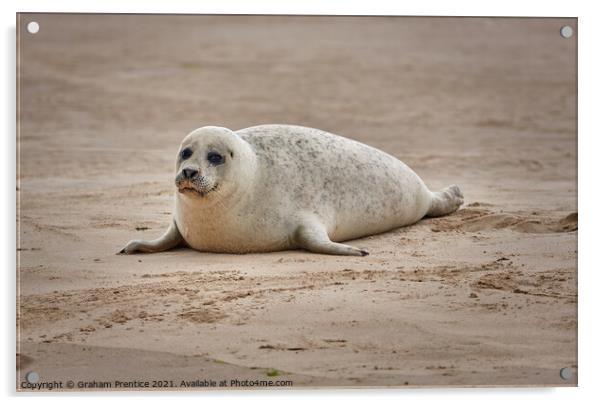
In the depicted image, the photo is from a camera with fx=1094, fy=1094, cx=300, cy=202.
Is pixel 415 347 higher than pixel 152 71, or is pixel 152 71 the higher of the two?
pixel 152 71

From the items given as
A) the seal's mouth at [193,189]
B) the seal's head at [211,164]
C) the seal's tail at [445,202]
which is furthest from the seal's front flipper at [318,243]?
the seal's tail at [445,202]

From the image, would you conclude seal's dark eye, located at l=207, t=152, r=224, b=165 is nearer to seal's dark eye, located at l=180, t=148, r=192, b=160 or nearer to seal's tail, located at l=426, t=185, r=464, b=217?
seal's dark eye, located at l=180, t=148, r=192, b=160

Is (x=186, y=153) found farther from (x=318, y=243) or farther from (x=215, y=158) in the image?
(x=318, y=243)

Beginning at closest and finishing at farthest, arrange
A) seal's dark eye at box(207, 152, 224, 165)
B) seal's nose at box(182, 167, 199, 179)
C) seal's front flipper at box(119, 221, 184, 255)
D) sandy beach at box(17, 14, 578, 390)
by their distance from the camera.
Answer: sandy beach at box(17, 14, 578, 390)
seal's nose at box(182, 167, 199, 179)
seal's dark eye at box(207, 152, 224, 165)
seal's front flipper at box(119, 221, 184, 255)

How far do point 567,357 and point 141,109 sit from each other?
7136 millimetres

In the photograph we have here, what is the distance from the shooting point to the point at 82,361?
17.6ft

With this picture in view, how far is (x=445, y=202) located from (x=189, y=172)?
7.22 ft

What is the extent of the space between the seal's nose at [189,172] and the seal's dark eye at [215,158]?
0.56 ft

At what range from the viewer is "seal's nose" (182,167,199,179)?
20.4 ft

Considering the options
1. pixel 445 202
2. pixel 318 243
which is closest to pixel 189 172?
pixel 318 243

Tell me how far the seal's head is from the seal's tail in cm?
166

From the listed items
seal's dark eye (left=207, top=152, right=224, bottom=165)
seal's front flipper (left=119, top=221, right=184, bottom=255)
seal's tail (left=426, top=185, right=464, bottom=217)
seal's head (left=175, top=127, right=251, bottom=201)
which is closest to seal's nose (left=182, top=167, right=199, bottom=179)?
seal's head (left=175, top=127, right=251, bottom=201)

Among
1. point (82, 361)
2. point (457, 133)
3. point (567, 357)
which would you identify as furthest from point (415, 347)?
point (457, 133)
